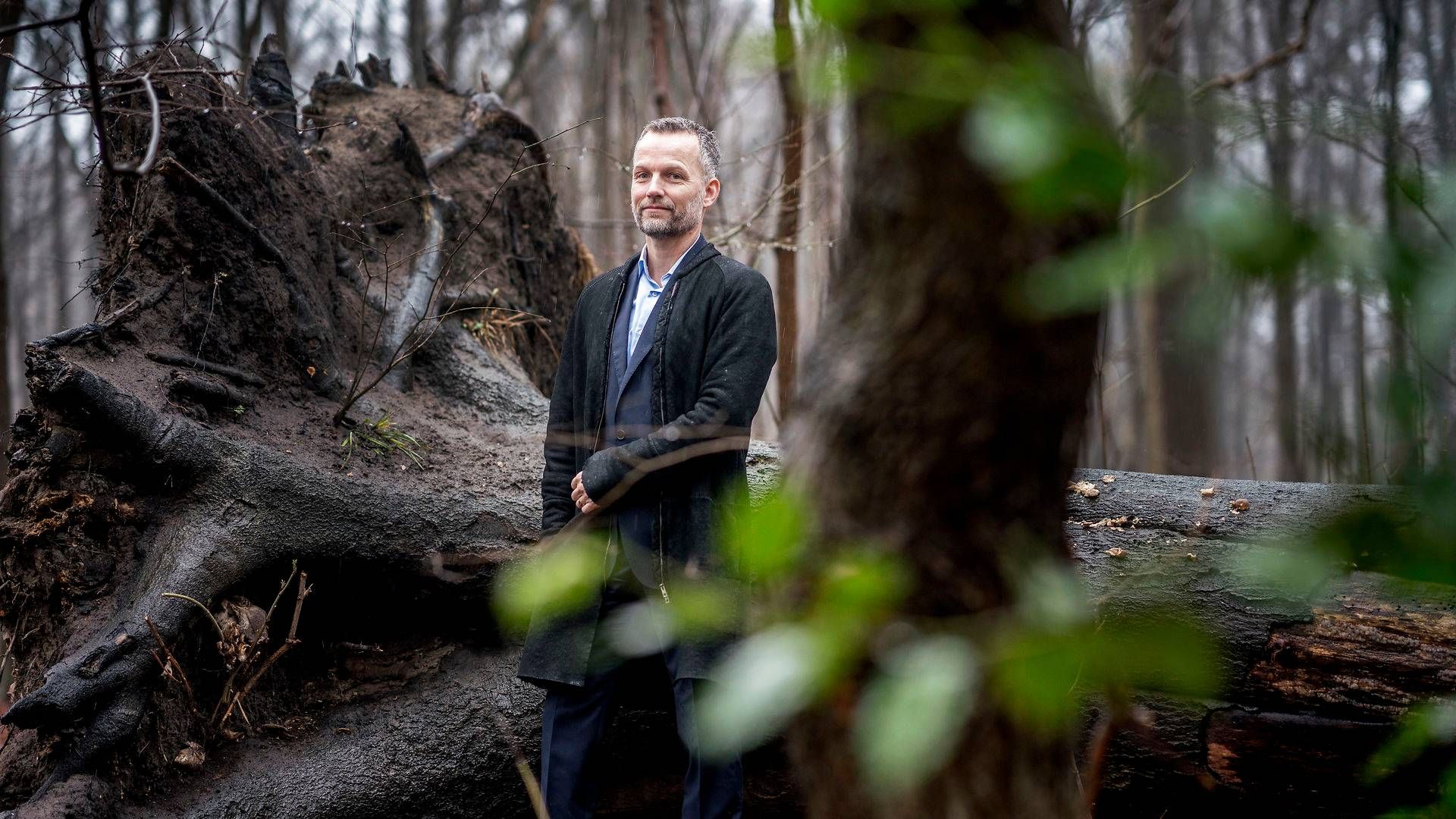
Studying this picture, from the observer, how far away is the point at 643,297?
376 cm

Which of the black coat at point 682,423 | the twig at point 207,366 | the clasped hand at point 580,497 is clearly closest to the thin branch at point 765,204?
the black coat at point 682,423

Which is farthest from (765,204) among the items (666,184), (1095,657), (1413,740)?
(1095,657)

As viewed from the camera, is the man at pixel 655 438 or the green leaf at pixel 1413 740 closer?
the green leaf at pixel 1413 740

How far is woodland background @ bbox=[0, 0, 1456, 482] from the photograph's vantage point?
842mm

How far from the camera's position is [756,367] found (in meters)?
3.47

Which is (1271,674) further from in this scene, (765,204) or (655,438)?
(765,204)

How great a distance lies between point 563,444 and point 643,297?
0.64 m

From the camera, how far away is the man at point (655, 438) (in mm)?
3373

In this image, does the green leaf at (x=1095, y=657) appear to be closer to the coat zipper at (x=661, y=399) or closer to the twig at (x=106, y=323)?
the coat zipper at (x=661, y=399)

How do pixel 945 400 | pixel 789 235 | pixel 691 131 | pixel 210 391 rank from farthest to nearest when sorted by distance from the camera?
pixel 789 235 < pixel 210 391 < pixel 691 131 < pixel 945 400

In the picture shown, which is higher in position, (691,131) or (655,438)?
(691,131)

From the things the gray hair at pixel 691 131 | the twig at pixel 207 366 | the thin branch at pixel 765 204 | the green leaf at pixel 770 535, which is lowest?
the green leaf at pixel 770 535

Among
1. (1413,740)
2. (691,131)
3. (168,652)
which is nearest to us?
(1413,740)

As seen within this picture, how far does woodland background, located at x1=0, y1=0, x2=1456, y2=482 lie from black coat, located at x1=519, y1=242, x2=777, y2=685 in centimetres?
78
